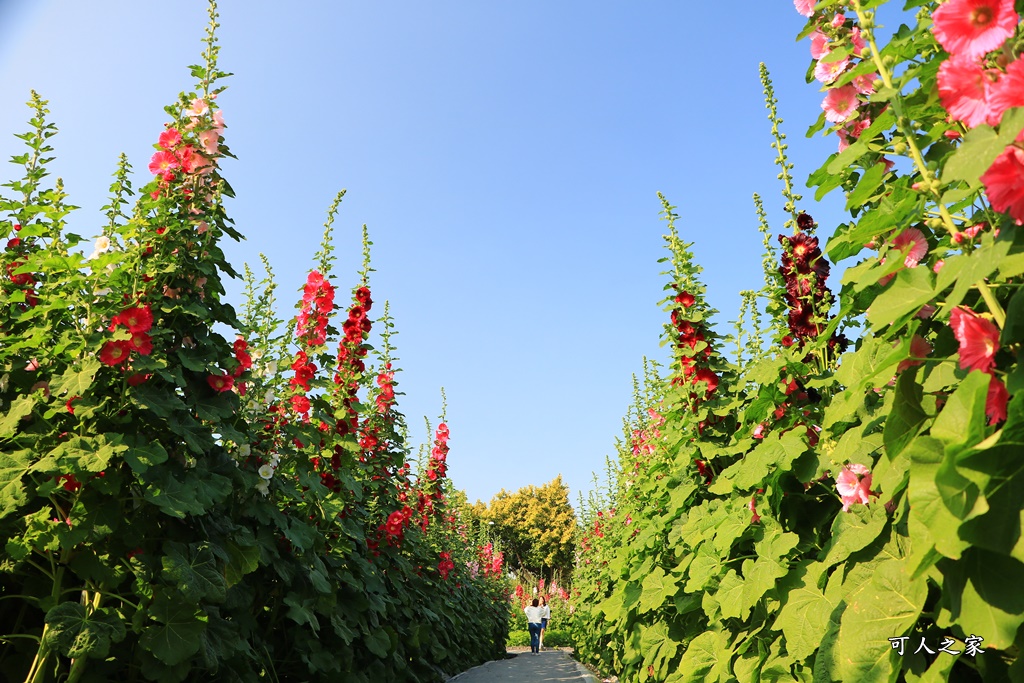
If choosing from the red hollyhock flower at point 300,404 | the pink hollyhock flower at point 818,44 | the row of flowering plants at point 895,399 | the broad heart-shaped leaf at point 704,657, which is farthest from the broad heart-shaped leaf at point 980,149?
the red hollyhock flower at point 300,404

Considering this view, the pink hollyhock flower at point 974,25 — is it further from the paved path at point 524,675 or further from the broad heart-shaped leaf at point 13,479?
the paved path at point 524,675

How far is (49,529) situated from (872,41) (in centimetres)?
325

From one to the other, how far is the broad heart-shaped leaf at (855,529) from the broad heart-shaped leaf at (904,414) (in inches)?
16.2

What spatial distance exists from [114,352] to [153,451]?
0.48m

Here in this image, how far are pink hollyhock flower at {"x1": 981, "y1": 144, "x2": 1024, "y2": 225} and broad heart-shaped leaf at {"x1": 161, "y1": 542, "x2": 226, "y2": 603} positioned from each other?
2.91 meters

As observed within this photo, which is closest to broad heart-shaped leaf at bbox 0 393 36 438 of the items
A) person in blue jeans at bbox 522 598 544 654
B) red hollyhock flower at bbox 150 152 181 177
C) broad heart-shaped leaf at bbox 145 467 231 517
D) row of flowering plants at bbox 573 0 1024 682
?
broad heart-shaped leaf at bbox 145 467 231 517

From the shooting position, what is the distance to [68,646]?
2.46 meters

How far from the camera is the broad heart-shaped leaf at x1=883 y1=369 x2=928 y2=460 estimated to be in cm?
168

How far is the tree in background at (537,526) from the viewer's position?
40969 mm

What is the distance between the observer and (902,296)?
1566 mm

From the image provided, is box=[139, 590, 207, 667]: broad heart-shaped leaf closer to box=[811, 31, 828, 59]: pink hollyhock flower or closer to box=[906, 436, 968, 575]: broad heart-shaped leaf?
box=[906, 436, 968, 575]: broad heart-shaped leaf

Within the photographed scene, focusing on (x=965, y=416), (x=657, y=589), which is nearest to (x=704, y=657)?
(x=657, y=589)

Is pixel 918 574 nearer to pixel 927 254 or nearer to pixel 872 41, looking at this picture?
pixel 927 254

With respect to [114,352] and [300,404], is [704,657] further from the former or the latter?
[114,352]
